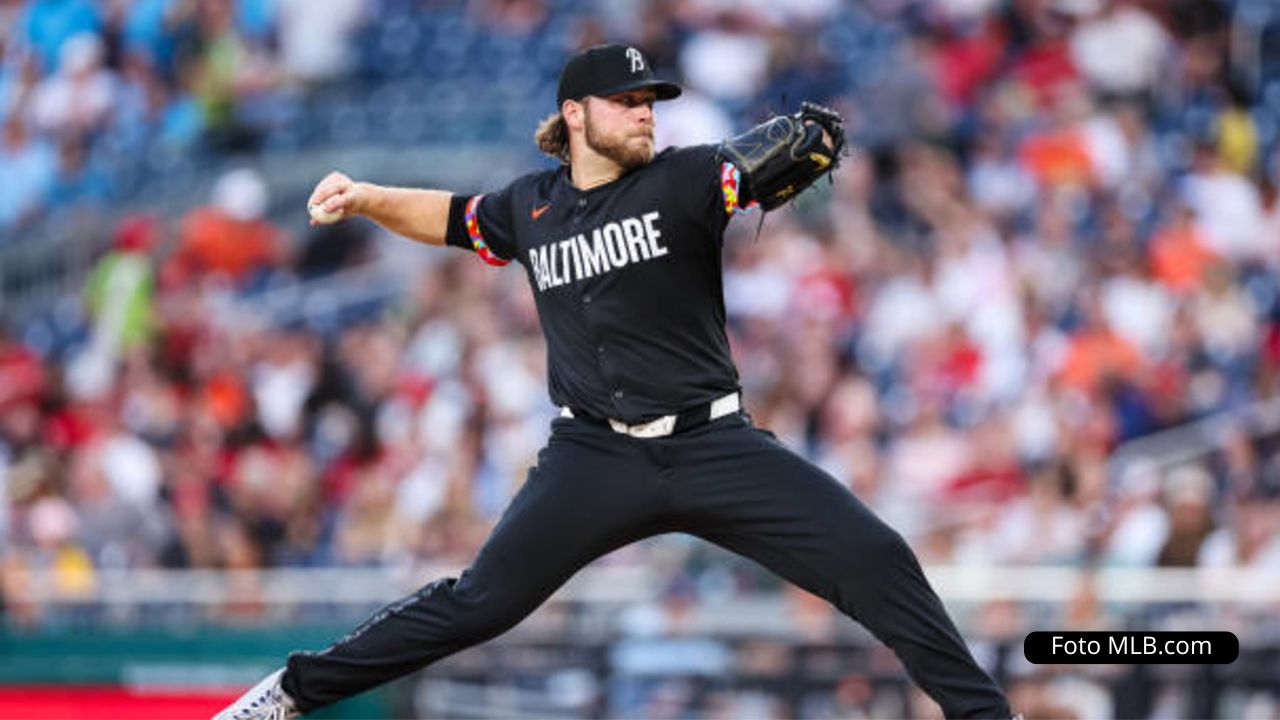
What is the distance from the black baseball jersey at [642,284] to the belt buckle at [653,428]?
25mm

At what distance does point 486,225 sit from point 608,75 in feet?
2.22

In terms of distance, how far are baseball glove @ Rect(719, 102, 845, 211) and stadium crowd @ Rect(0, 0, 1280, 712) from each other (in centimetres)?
481

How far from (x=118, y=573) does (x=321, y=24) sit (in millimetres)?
6155

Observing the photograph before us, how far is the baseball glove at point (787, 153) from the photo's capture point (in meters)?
6.65

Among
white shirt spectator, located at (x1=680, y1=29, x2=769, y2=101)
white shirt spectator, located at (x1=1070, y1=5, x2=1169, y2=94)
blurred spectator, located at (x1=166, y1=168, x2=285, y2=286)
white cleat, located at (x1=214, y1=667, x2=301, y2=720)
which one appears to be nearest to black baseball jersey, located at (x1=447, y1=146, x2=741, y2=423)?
white cleat, located at (x1=214, y1=667, x2=301, y2=720)

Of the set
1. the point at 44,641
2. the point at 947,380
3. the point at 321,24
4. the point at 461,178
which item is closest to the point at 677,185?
the point at 947,380

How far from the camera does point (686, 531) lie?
7.16 m

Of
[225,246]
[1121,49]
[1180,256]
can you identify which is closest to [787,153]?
[1180,256]

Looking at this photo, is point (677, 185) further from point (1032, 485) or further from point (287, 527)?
point (287, 527)

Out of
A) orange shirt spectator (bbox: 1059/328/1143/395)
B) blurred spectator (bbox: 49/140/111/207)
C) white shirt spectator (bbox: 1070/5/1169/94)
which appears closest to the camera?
orange shirt spectator (bbox: 1059/328/1143/395)

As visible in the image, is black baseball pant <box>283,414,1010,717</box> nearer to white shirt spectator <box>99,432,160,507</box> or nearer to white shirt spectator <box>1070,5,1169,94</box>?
white shirt spectator <box>99,432,160,507</box>

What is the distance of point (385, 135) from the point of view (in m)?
18.1

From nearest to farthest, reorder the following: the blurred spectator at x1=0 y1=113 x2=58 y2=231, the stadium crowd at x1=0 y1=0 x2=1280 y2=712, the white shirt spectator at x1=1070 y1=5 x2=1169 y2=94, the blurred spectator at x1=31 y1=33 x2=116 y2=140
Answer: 1. the stadium crowd at x1=0 y1=0 x2=1280 y2=712
2. the white shirt spectator at x1=1070 y1=5 x2=1169 y2=94
3. the blurred spectator at x1=0 y1=113 x2=58 y2=231
4. the blurred spectator at x1=31 y1=33 x2=116 y2=140

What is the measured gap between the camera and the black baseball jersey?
274 inches
